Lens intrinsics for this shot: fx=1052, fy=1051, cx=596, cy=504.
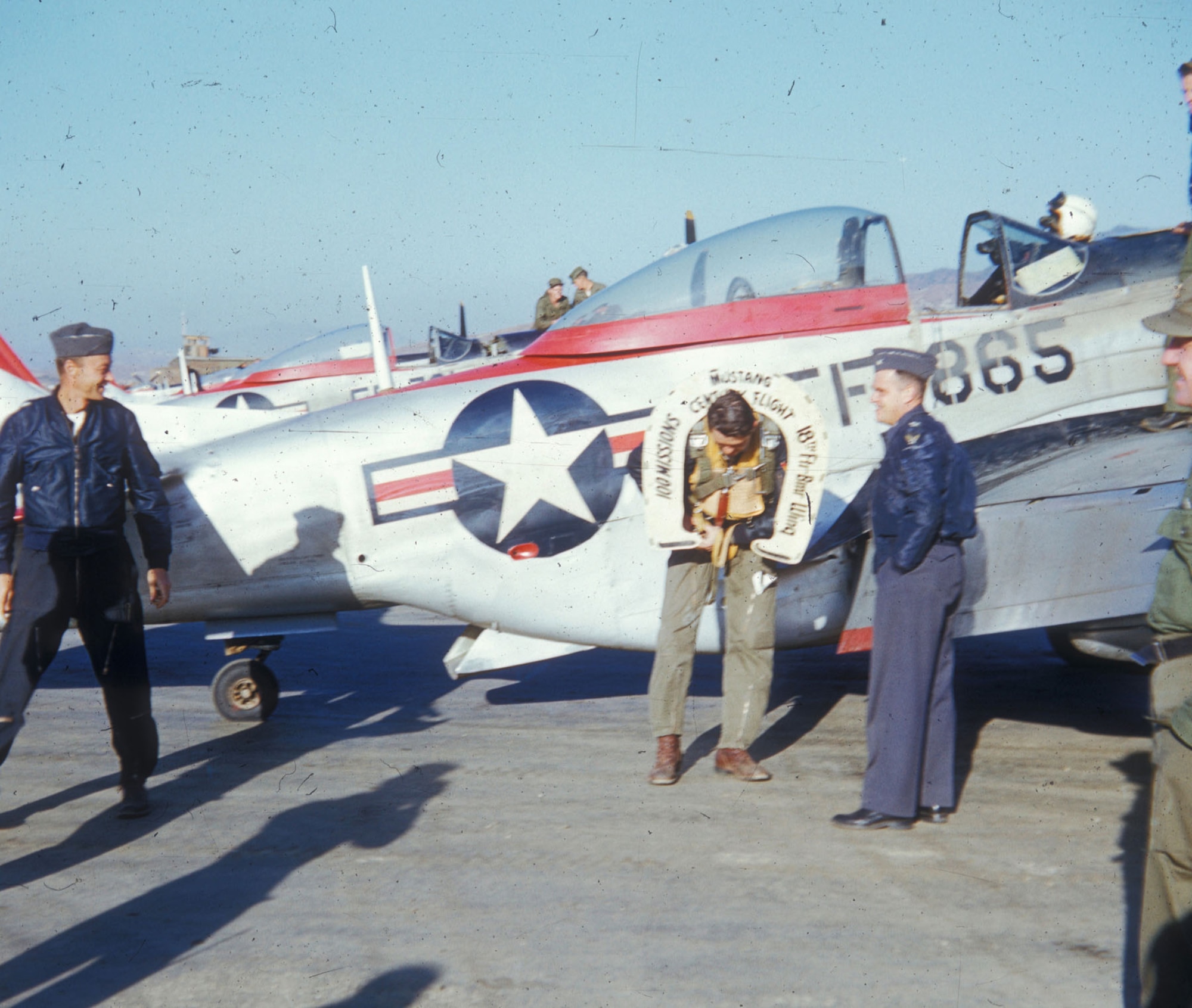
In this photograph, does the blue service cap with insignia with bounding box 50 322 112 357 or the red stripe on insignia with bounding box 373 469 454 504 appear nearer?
the blue service cap with insignia with bounding box 50 322 112 357

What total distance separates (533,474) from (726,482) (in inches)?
46.3

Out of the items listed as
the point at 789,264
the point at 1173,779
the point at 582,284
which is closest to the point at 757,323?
the point at 789,264

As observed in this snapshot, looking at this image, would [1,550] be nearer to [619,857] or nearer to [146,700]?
[146,700]

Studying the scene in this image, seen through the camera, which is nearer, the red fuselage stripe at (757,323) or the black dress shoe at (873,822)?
the black dress shoe at (873,822)

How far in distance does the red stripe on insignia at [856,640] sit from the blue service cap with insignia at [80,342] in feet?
11.3

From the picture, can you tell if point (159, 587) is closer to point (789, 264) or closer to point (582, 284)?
point (789, 264)

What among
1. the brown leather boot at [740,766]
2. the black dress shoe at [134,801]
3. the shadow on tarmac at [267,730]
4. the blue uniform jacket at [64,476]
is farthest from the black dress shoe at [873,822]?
the blue uniform jacket at [64,476]

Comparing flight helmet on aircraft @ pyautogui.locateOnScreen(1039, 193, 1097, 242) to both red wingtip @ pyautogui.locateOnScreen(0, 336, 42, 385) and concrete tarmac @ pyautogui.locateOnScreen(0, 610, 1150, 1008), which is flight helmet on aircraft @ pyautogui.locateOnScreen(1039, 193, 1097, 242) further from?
red wingtip @ pyautogui.locateOnScreen(0, 336, 42, 385)

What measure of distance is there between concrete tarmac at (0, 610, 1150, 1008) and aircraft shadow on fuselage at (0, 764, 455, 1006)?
0.04ft

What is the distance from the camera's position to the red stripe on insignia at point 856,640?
15.8 ft

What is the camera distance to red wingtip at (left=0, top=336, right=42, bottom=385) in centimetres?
637

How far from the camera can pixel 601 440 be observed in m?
5.38

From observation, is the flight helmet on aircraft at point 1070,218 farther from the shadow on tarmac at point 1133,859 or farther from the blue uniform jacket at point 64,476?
the blue uniform jacket at point 64,476

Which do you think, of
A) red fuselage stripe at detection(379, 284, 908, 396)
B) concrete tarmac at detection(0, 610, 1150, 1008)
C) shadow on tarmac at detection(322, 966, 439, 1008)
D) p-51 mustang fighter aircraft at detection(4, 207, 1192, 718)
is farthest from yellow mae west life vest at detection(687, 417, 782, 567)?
shadow on tarmac at detection(322, 966, 439, 1008)
